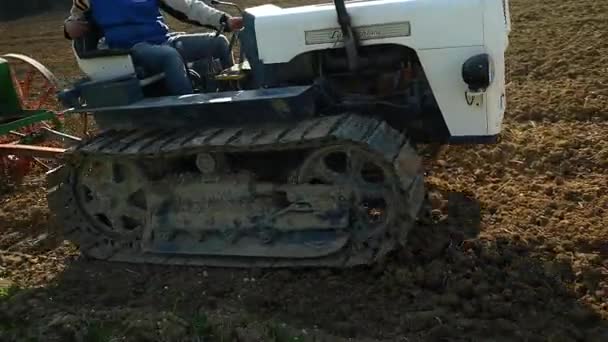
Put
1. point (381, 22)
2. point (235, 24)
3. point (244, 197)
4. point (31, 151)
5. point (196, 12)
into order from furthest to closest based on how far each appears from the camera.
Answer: point (31, 151)
point (196, 12)
point (235, 24)
point (244, 197)
point (381, 22)

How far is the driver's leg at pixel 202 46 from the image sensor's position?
5871mm

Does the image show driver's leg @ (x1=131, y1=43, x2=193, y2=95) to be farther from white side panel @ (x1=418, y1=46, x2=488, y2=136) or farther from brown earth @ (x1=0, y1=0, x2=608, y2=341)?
white side panel @ (x1=418, y1=46, x2=488, y2=136)

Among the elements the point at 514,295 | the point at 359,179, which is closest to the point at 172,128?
the point at 359,179

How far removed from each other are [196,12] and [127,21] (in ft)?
1.90

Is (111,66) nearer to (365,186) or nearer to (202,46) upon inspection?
(202,46)

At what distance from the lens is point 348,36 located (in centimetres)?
473

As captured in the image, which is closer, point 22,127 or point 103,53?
point 103,53

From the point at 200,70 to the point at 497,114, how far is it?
229 centimetres

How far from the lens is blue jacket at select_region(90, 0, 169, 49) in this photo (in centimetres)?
547

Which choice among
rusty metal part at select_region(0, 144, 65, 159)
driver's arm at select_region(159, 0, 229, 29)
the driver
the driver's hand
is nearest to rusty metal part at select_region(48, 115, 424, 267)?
the driver

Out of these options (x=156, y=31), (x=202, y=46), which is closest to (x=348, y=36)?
(x=202, y=46)

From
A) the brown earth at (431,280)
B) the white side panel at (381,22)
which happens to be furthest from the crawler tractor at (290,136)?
the brown earth at (431,280)

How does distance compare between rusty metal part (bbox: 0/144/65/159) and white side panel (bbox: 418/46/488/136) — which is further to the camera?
rusty metal part (bbox: 0/144/65/159)

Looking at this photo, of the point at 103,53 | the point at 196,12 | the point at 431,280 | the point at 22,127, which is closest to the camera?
the point at 431,280
